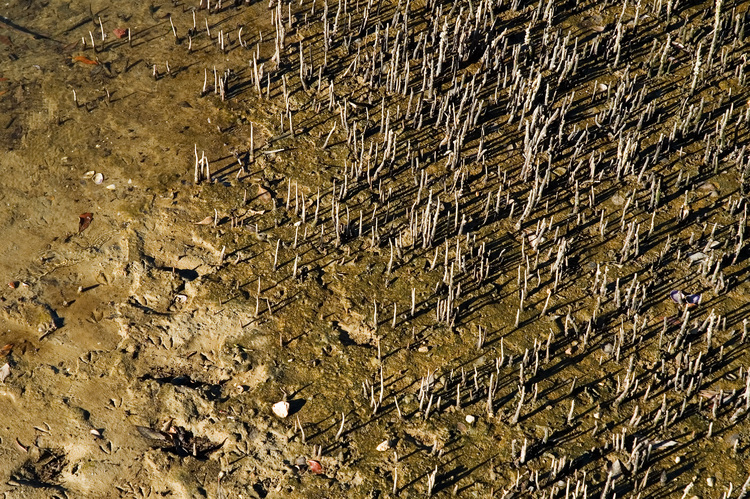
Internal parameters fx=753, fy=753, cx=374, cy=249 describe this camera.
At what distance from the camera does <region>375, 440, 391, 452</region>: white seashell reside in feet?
19.1

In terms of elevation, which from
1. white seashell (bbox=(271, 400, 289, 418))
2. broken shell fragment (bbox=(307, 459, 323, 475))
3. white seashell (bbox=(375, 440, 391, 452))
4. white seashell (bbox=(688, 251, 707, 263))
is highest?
white seashell (bbox=(688, 251, 707, 263))

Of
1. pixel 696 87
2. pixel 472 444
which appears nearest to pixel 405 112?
pixel 696 87

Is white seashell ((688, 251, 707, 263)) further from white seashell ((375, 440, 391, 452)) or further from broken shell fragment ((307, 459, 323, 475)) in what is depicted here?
broken shell fragment ((307, 459, 323, 475))

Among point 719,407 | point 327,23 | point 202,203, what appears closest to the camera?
point 719,407

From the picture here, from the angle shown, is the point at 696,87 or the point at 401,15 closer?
the point at 696,87

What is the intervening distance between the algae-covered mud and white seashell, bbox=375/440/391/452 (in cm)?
2

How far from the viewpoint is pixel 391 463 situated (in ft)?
19.0

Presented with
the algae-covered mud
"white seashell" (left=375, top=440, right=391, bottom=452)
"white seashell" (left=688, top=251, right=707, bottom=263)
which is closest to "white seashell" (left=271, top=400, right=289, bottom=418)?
the algae-covered mud

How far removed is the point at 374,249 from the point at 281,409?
184 centimetres

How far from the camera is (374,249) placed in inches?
279

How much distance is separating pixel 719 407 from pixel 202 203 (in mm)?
4971

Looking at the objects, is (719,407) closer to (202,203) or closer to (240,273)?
(240,273)

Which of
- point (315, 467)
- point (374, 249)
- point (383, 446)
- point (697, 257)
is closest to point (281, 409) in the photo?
point (315, 467)

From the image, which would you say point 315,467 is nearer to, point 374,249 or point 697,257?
point 374,249
